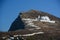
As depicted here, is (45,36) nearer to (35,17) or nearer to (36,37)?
(36,37)

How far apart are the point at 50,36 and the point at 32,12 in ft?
220

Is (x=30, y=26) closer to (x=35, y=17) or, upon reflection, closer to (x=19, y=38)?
(x=35, y=17)

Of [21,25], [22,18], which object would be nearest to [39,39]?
[21,25]

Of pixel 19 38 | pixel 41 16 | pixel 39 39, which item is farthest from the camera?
pixel 41 16

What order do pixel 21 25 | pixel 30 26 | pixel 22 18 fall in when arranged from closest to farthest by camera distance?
pixel 30 26 → pixel 21 25 → pixel 22 18

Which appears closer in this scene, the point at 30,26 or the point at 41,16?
the point at 30,26

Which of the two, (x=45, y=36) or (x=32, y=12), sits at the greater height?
(x=32, y=12)

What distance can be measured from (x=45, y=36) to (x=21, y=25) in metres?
39.4

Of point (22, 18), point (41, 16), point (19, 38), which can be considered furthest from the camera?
point (41, 16)

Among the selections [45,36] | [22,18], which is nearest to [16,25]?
[22,18]

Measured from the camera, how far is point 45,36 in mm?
92938

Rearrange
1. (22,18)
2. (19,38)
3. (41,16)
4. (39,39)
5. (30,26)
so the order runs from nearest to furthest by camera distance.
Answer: (19,38) → (39,39) → (30,26) → (22,18) → (41,16)

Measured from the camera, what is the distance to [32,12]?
159 meters

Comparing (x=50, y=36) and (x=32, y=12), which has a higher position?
(x=32, y=12)
